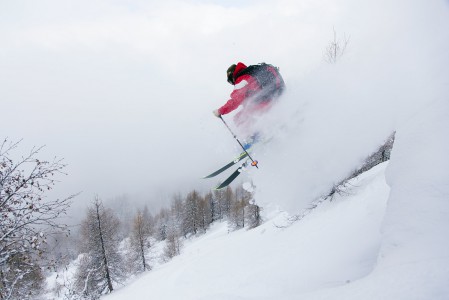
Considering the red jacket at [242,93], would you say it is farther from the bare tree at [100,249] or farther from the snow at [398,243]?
the bare tree at [100,249]

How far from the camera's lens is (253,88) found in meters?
7.99

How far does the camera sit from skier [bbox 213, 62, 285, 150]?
798cm

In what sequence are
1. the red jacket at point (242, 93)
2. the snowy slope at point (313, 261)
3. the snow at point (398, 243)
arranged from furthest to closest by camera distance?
the red jacket at point (242, 93), the snowy slope at point (313, 261), the snow at point (398, 243)

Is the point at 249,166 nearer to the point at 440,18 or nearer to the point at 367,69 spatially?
the point at 367,69

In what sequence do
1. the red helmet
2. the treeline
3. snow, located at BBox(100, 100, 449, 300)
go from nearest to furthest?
snow, located at BBox(100, 100, 449, 300) → the red helmet → the treeline

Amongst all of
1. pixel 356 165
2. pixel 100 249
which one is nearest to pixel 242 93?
pixel 356 165

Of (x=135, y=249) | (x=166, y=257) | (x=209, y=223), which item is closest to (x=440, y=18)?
(x=135, y=249)

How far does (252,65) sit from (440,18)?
15.3ft

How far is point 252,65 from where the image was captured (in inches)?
321

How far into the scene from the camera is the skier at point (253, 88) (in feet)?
26.2

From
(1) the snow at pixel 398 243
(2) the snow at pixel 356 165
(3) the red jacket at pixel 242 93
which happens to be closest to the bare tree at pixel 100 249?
(2) the snow at pixel 356 165

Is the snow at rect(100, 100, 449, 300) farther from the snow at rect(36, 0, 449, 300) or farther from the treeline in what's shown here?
the treeline

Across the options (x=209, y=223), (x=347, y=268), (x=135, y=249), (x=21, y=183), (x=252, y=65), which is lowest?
(x=347, y=268)

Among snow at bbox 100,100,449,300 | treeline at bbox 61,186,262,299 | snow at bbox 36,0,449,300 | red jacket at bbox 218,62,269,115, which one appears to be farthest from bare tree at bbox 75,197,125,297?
snow at bbox 100,100,449,300
